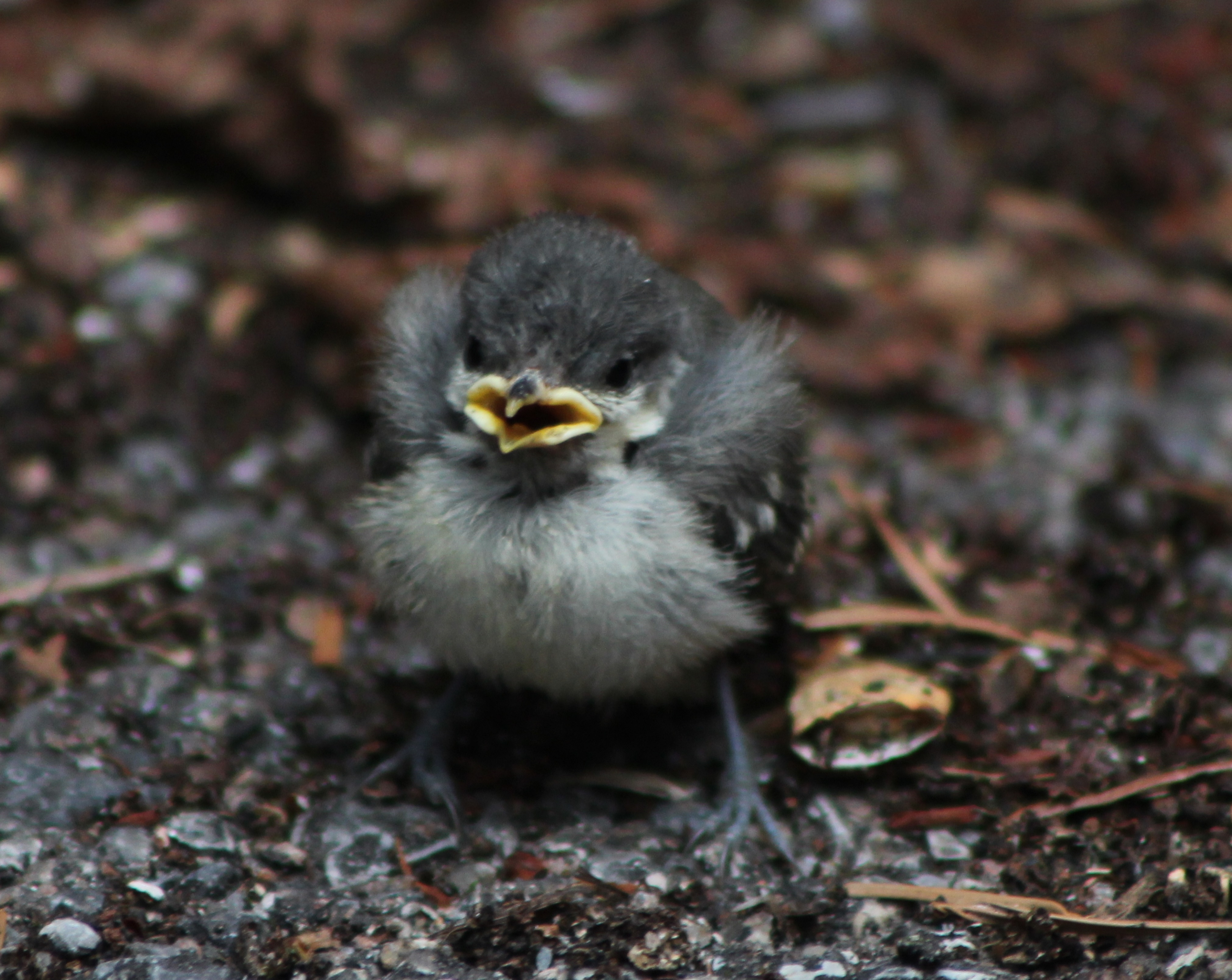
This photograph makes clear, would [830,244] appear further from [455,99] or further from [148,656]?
[148,656]

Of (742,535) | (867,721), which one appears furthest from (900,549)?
(742,535)

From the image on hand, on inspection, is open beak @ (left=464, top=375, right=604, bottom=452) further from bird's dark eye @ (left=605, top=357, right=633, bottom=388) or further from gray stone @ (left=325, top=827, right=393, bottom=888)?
gray stone @ (left=325, top=827, right=393, bottom=888)

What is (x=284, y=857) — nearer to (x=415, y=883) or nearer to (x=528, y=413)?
(x=415, y=883)

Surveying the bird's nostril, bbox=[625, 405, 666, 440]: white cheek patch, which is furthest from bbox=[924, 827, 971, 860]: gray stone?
the bird's nostril

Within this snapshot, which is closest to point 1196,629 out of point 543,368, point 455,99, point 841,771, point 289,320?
point 841,771

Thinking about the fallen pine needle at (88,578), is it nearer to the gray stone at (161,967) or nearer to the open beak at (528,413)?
the gray stone at (161,967)

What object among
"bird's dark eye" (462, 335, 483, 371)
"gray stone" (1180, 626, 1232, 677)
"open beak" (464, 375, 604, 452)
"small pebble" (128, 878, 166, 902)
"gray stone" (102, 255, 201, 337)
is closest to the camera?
"open beak" (464, 375, 604, 452)
